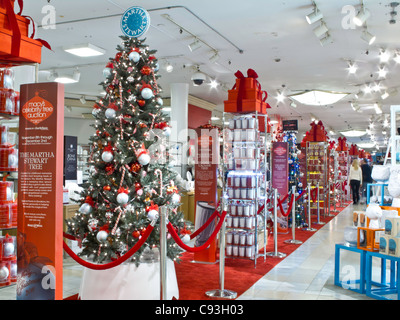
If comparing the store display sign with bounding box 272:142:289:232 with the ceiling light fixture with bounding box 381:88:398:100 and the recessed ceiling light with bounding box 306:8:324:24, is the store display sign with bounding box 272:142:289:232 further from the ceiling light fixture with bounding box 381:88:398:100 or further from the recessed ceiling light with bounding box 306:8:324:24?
the ceiling light fixture with bounding box 381:88:398:100

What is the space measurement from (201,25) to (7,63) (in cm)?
485

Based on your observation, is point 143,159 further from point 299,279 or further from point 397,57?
point 397,57

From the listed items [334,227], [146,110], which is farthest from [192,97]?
[146,110]

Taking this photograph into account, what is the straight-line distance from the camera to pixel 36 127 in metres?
2.77

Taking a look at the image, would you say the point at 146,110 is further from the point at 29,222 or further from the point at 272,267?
the point at 272,267

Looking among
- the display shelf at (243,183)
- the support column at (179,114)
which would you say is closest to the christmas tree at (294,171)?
the support column at (179,114)

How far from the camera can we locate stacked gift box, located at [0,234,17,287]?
10.2ft

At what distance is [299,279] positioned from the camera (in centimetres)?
529

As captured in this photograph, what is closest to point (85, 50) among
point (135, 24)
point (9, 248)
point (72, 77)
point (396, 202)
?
point (72, 77)

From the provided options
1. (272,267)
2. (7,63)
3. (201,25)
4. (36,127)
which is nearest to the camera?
(36,127)

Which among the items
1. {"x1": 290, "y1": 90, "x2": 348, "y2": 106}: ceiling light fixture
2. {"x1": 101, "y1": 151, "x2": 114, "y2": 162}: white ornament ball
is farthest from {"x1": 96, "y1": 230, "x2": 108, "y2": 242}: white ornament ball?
{"x1": 290, "y1": 90, "x2": 348, "y2": 106}: ceiling light fixture

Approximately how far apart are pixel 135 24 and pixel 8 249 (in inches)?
100

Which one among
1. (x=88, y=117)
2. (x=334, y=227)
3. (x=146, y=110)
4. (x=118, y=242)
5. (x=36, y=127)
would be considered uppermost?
(x=88, y=117)

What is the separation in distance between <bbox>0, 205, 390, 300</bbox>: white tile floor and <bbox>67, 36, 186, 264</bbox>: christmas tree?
1.00 meters
